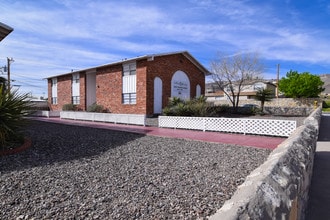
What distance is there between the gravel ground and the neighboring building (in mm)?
10976

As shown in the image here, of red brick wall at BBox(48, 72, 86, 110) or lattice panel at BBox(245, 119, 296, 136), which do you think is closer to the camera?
lattice panel at BBox(245, 119, 296, 136)

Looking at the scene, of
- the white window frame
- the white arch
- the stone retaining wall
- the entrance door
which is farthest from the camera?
the white window frame

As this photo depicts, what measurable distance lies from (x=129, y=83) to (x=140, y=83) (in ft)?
4.95

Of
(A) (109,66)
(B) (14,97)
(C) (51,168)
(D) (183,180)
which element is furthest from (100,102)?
(D) (183,180)

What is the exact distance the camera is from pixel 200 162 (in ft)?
17.3

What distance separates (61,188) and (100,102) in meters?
17.8

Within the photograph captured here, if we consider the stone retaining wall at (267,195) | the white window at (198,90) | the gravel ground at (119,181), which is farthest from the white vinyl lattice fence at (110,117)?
the stone retaining wall at (267,195)

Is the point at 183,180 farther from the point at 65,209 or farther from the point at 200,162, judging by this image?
the point at 65,209

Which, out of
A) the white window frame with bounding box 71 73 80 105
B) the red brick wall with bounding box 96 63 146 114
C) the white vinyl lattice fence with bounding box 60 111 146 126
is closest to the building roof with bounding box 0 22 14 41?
the white vinyl lattice fence with bounding box 60 111 146 126

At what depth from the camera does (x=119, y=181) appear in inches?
155

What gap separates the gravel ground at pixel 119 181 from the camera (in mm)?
2874

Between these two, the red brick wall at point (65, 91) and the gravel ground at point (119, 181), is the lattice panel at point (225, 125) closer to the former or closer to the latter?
the gravel ground at point (119, 181)

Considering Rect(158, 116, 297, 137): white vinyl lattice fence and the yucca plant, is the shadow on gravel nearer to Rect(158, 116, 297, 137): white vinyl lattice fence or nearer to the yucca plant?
the yucca plant

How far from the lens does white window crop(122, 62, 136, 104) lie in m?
17.8
